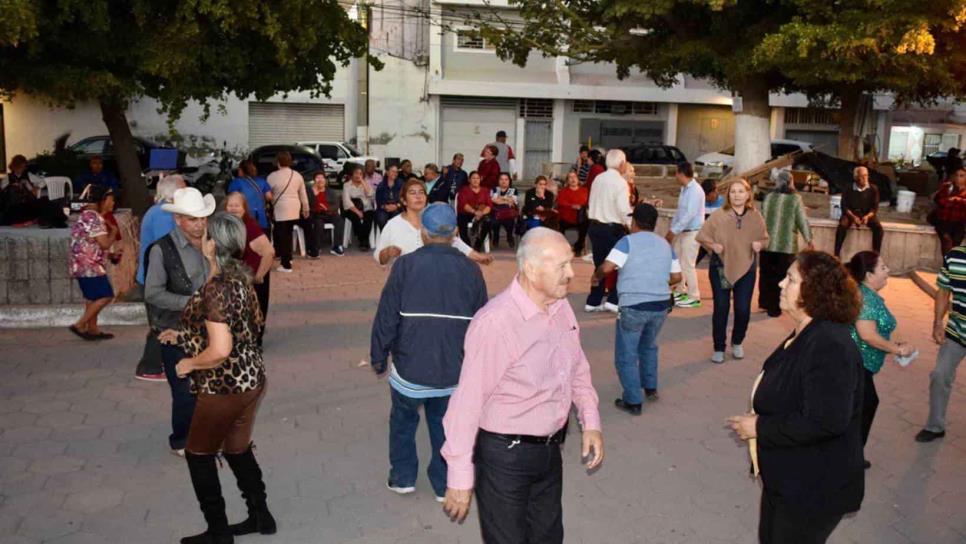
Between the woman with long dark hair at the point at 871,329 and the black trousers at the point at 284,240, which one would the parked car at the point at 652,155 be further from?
the woman with long dark hair at the point at 871,329

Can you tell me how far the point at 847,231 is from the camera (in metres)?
13.8

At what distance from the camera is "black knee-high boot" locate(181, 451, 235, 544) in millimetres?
4684

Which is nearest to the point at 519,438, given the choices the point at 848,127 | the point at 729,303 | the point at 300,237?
the point at 729,303

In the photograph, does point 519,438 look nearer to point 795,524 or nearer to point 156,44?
point 795,524

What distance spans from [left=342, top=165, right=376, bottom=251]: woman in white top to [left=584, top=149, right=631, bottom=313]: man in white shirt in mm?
5523

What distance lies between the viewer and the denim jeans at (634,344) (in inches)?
277

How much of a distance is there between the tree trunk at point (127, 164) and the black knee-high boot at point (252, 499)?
11159 mm

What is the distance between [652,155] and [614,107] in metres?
4.46

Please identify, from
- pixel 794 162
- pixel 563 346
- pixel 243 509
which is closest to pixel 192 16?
pixel 243 509

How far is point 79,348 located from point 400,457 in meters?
4.72

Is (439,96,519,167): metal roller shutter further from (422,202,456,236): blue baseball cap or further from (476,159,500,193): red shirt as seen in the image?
(422,202,456,236): blue baseball cap

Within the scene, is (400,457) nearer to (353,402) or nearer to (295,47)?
(353,402)

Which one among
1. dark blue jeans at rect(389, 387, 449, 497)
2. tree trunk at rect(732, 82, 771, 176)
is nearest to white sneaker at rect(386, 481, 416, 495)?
dark blue jeans at rect(389, 387, 449, 497)

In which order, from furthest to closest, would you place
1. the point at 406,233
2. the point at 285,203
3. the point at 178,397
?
the point at 285,203 → the point at 406,233 → the point at 178,397
